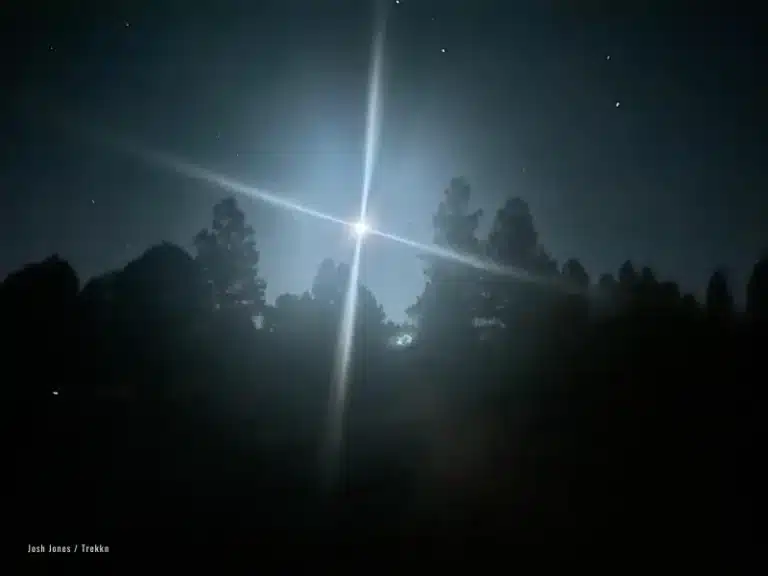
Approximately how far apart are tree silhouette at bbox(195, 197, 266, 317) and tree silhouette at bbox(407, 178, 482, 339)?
37.8 ft

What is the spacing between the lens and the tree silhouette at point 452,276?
30.8 meters

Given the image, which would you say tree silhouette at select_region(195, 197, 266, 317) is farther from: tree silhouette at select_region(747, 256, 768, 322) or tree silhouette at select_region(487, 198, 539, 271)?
tree silhouette at select_region(747, 256, 768, 322)

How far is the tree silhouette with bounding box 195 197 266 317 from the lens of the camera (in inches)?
1294

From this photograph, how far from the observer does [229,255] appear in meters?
33.2

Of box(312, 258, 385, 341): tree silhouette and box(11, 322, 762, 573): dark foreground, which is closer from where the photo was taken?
box(11, 322, 762, 573): dark foreground

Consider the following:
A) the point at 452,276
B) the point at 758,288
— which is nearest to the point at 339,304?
the point at 452,276

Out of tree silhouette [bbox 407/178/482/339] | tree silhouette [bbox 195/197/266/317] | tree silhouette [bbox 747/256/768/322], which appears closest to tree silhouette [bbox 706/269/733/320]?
tree silhouette [bbox 747/256/768/322]

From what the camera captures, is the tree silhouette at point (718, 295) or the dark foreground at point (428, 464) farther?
the tree silhouette at point (718, 295)

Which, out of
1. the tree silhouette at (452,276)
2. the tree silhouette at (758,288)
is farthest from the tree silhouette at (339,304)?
the tree silhouette at (758,288)

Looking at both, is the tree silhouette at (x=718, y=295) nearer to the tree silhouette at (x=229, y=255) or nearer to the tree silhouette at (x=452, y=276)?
the tree silhouette at (x=452, y=276)

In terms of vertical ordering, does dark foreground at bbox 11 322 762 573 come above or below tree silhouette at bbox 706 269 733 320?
below

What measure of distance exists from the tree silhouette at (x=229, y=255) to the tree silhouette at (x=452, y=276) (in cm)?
Answer: 1152

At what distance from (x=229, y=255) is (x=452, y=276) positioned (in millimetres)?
14304

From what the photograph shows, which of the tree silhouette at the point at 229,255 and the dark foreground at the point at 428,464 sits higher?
the tree silhouette at the point at 229,255
